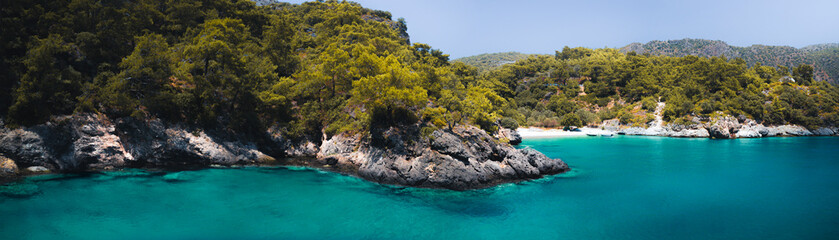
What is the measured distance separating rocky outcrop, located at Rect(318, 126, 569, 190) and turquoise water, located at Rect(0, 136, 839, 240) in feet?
4.63

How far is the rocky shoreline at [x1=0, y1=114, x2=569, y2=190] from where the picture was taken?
993 inches

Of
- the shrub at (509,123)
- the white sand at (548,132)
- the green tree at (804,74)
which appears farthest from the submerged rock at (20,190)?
the green tree at (804,74)

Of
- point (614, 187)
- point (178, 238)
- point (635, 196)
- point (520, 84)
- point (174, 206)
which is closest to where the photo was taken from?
point (178, 238)

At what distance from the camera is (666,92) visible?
8200 cm

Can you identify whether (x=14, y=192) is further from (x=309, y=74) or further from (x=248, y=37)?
(x=248, y=37)

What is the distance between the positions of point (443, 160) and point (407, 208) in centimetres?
626

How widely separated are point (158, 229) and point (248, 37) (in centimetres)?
3270

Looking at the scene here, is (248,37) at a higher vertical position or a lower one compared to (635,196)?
higher

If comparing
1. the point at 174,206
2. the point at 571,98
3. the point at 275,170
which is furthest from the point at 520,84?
the point at 174,206

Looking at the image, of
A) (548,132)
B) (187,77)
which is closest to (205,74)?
(187,77)

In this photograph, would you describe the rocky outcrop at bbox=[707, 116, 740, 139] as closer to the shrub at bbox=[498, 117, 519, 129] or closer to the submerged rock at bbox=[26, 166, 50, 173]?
the shrub at bbox=[498, 117, 519, 129]

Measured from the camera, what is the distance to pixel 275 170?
30500mm

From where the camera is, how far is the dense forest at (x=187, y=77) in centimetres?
2536

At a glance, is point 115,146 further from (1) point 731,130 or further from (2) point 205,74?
(1) point 731,130
